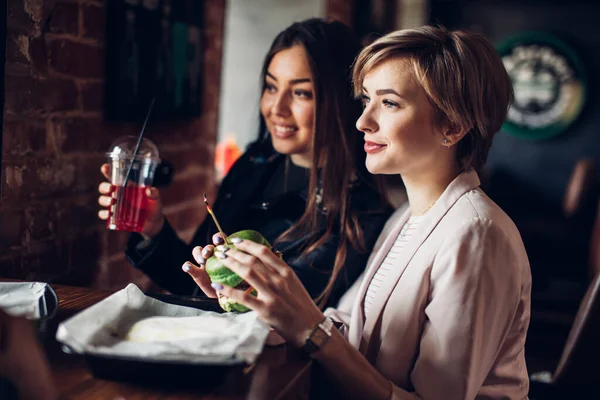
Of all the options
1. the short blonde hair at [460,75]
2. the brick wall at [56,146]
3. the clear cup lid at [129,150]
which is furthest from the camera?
the clear cup lid at [129,150]

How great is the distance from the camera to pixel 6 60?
4.65ft

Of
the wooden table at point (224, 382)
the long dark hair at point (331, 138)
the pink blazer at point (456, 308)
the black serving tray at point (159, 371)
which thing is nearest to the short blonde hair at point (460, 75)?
the pink blazer at point (456, 308)

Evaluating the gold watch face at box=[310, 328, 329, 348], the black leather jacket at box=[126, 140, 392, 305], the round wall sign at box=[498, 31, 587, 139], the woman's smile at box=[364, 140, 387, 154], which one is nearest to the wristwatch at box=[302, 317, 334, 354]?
the gold watch face at box=[310, 328, 329, 348]

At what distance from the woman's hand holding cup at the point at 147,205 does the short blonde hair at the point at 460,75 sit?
689 millimetres

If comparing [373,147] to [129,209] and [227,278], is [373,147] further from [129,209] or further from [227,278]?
[129,209]

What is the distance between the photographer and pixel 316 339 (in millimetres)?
1069

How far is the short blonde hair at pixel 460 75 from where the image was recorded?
4.26ft

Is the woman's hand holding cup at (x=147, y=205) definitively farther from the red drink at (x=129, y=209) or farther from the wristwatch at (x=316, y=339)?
the wristwatch at (x=316, y=339)

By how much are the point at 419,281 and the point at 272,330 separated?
0.30 metres

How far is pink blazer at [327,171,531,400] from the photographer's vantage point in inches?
44.5

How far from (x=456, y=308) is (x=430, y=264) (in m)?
0.12

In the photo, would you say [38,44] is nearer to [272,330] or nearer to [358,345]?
[272,330]

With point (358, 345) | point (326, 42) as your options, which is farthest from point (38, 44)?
point (358, 345)

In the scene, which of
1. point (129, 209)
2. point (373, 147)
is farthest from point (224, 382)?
point (129, 209)
